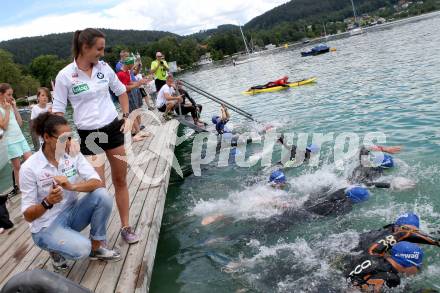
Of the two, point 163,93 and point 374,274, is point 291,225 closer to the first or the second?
point 374,274

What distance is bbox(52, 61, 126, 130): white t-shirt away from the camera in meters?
4.40

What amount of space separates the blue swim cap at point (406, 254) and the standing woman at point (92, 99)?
11.4ft

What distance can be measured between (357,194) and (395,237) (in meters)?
2.46

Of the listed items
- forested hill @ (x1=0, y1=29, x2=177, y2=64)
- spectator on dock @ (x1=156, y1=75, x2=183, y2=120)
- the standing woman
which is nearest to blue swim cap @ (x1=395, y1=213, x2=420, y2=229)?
the standing woman

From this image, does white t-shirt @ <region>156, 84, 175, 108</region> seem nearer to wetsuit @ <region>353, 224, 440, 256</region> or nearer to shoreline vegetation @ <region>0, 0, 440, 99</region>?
wetsuit @ <region>353, 224, 440, 256</region>

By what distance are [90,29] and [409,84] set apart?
17.9 m

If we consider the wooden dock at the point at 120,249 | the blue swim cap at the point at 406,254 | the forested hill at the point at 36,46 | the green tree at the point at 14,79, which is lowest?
the blue swim cap at the point at 406,254

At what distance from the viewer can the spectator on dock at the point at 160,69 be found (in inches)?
578

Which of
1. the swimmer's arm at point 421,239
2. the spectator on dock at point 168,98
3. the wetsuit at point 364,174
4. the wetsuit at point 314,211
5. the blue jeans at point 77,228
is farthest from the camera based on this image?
the spectator on dock at point 168,98

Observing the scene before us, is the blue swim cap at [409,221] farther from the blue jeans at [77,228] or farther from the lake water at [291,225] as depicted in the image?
the blue jeans at [77,228]

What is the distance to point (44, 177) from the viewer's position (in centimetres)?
402

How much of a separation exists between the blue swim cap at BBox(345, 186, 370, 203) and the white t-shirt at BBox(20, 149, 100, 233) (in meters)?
5.05

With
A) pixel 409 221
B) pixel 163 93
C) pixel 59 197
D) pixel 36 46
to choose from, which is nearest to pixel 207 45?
pixel 36 46

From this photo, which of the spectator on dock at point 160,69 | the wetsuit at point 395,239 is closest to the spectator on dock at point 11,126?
the wetsuit at point 395,239
